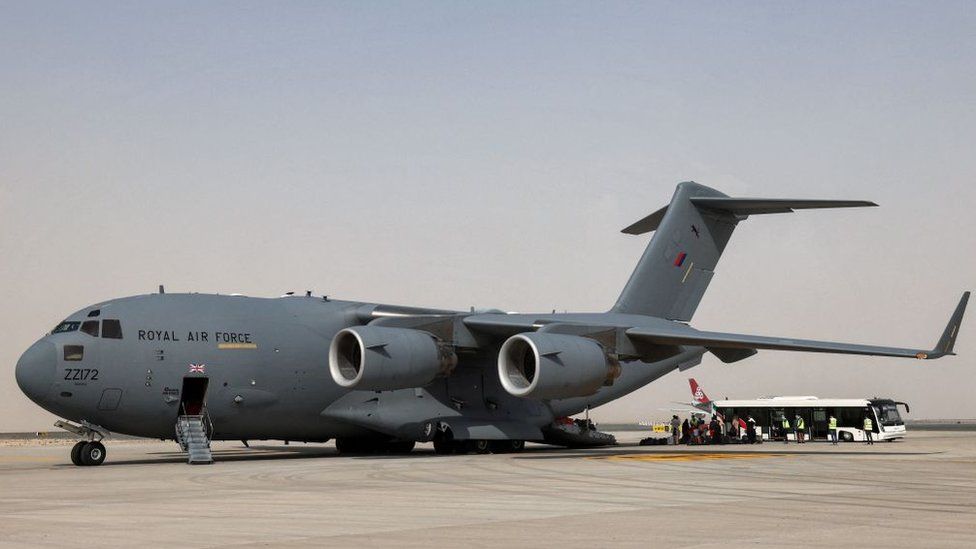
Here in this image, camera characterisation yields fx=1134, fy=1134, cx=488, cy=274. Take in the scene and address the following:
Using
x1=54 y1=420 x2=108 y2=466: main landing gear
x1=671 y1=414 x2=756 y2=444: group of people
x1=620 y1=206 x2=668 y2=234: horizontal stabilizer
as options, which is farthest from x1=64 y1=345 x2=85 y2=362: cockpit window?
x1=671 y1=414 x2=756 y2=444: group of people

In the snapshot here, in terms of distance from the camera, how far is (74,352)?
70.3 ft

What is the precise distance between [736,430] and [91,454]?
22.9 metres

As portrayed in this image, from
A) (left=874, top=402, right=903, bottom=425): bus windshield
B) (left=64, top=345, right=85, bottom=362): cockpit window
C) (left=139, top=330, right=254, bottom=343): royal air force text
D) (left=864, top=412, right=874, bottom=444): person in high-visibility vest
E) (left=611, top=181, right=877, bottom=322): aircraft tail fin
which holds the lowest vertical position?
(left=864, top=412, right=874, bottom=444): person in high-visibility vest

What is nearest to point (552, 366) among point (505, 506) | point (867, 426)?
point (505, 506)

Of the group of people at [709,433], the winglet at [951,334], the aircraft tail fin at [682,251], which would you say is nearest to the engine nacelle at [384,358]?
the aircraft tail fin at [682,251]

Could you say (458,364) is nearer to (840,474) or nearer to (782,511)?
(840,474)

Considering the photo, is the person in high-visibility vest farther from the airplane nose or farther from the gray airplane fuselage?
the airplane nose

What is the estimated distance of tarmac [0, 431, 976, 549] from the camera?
28.4ft

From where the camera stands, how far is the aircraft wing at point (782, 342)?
2244 centimetres

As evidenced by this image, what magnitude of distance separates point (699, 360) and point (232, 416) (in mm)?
11409

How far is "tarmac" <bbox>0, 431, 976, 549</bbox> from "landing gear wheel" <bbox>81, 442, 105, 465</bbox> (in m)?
2.38

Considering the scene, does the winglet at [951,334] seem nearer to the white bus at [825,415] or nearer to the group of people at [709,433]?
the group of people at [709,433]

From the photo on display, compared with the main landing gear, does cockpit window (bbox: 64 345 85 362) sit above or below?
above

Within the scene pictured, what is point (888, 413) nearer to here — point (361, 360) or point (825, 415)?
point (825, 415)
